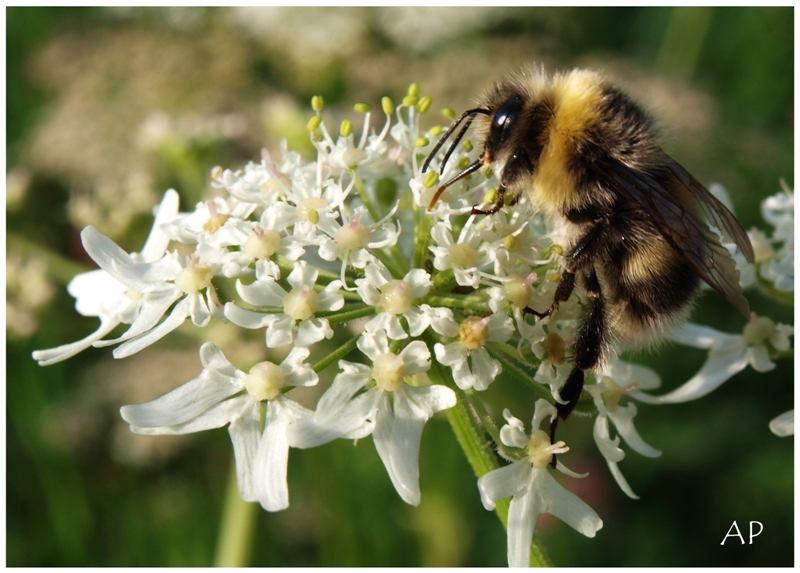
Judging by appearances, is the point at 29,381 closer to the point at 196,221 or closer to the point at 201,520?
the point at 201,520

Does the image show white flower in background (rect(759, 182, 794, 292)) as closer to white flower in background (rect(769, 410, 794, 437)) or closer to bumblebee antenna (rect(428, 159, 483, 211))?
white flower in background (rect(769, 410, 794, 437))

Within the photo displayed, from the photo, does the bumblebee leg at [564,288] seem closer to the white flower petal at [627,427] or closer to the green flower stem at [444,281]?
the green flower stem at [444,281]

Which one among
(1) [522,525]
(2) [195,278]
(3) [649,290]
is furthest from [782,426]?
(2) [195,278]

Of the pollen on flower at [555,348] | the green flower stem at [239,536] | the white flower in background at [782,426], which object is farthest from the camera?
the green flower stem at [239,536]

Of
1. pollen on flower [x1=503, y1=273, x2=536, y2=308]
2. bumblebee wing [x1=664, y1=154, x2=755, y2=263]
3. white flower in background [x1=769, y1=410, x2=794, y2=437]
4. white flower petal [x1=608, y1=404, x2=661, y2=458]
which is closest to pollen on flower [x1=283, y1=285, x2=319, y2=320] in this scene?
pollen on flower [x1=503, y1=273, x2=536, y2=308]

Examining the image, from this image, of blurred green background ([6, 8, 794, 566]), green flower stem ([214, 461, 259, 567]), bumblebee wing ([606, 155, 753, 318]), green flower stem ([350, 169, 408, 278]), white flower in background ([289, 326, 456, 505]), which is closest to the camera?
white flower in background ([289, 326, 456, 505])

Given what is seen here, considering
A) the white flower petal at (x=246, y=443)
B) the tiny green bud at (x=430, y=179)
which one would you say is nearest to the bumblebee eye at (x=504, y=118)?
the tiny green bud at (x=430, y=179)

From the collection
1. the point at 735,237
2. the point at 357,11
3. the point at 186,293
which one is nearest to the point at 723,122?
the point at 357,11
